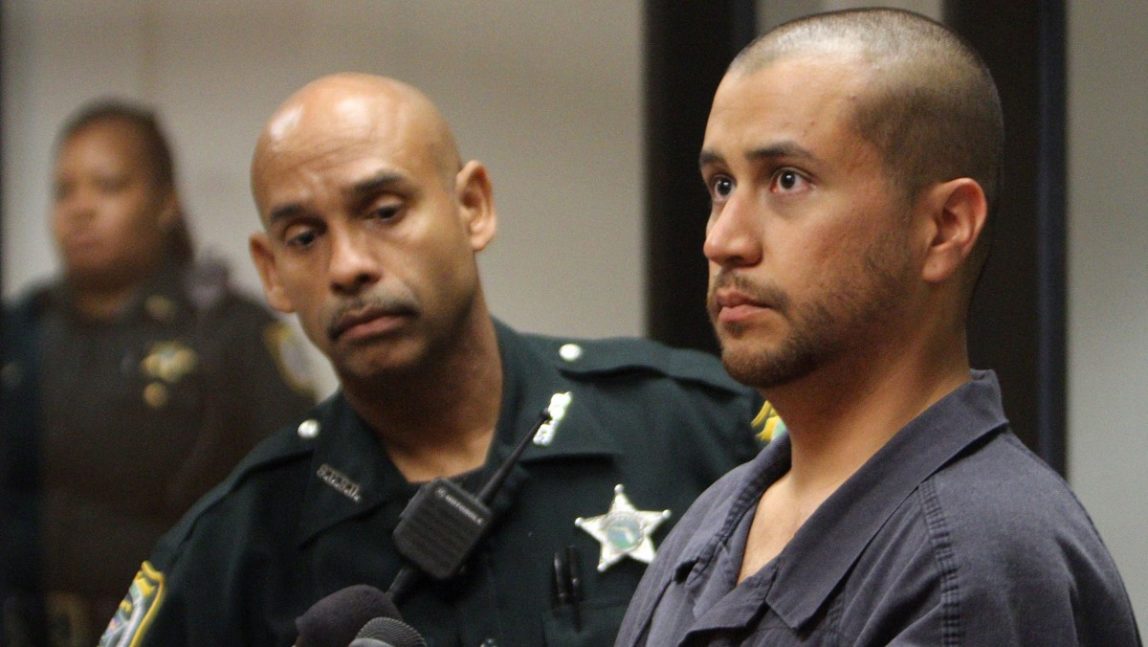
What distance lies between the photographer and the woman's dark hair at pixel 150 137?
7.81 feet

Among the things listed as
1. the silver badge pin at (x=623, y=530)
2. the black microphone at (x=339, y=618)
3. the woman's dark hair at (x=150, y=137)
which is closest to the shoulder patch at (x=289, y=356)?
the woman's dark hair at (x=150, y=137)

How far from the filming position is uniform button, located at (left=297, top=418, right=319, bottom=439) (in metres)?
1.81

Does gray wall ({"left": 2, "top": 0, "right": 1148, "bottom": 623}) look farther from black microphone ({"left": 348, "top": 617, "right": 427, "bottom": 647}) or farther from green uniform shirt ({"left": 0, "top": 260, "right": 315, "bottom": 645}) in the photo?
black microphone ({"left": 348, "top": 617, "right": 427, "bottom": 647})

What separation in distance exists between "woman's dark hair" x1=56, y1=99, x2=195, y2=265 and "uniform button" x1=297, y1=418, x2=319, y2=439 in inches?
25.3

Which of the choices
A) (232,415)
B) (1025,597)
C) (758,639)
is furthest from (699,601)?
(232,415)

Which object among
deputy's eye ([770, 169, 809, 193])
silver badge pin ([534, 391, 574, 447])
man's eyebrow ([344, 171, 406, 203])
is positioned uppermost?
deputy's eye ([770, 169, 809, 193])

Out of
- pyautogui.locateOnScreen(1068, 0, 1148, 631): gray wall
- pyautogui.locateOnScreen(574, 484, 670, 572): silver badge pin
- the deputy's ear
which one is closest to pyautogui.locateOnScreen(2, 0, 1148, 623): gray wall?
pyautogui.locateOnScreen(1068, 0, 1148, 631): gray wall

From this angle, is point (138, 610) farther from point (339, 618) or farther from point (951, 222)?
point (951, 222)

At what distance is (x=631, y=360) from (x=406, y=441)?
0.29m

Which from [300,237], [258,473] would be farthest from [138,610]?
[300,237]

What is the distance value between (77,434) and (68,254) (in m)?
0.28

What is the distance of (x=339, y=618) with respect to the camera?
1.39 m

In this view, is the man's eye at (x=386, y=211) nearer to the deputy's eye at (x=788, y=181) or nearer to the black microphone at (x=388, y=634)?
the black microphone at (x=388, y=634)

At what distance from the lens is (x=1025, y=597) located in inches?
39.1
